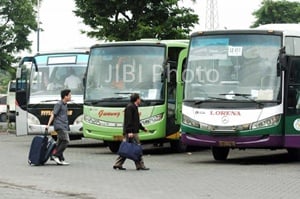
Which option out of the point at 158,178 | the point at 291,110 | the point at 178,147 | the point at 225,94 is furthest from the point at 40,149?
the point at 291,110

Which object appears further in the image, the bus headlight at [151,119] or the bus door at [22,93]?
the bus door at [22,93]

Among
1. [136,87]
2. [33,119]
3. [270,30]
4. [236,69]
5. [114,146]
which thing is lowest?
[114,146]

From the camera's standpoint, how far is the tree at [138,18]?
30.3m

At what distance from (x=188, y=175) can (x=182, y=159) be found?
14.0ft

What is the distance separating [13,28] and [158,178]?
27.6 metres

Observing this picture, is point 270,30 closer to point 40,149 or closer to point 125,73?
point 125,73

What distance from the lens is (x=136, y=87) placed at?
20.2 meters

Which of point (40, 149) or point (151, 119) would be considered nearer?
point (40, 149)

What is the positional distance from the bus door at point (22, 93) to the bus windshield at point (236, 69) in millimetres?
7741

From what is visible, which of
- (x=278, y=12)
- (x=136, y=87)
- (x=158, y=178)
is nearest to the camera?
(x=158, y=178)

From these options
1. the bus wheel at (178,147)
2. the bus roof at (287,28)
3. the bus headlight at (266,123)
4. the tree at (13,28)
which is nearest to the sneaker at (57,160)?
the bus headlight at (266,123)

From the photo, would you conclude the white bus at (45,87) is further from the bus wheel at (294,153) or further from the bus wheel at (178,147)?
the bus wheel at (294,153)

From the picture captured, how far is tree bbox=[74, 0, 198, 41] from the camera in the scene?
99.6ft

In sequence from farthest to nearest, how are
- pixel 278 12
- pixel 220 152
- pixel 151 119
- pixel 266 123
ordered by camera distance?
pixel 278 12 → pixel 151 119 → pixel 220 152 → pixel 266 123
